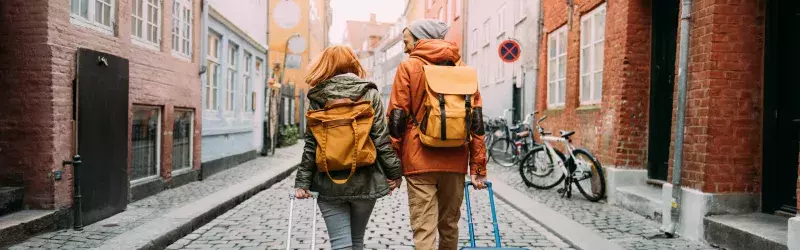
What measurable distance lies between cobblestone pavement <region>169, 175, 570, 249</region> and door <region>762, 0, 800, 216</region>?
6.12ft

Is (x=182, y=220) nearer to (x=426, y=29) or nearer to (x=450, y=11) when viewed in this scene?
(x=426, y=29)

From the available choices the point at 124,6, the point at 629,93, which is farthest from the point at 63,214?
the point at 629,93

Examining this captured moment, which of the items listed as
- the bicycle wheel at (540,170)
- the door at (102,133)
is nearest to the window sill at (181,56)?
the door at (102,133)

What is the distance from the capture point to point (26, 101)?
5855 millimetres

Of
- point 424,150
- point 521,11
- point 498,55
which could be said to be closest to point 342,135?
point 424,150

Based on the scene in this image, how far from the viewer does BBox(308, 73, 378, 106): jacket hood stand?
332cm

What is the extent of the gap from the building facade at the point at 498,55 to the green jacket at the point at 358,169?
976 cm

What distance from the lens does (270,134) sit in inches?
681

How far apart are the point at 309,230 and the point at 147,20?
13.3 ft

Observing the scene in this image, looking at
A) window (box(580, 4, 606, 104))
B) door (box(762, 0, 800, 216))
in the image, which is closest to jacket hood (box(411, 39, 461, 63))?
door (box(762, 0, 800, 216))

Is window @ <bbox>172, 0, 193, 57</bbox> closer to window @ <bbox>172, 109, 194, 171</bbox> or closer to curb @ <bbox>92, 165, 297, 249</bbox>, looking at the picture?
window @ <bbox>172, 109, 194, 171</bbox>

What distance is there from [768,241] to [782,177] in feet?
3.74

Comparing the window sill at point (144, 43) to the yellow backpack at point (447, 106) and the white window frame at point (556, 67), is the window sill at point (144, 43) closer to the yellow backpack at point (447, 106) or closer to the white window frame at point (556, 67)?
the yellow backpack at point (447, 106)

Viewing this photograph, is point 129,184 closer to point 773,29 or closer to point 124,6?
point 124,6
